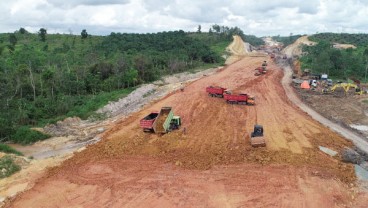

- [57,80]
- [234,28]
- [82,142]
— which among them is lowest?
[82,142]

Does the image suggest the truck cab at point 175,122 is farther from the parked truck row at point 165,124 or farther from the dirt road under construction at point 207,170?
the dirt road under construction at point 207,170

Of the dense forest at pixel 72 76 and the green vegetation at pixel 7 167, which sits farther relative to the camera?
the dense forest at pixel 72 76

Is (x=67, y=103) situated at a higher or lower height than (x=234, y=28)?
lower

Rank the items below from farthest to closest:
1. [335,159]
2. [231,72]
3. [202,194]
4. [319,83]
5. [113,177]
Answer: [231,72] → [319,83] → [335,159] → [113,177] → [202,194]

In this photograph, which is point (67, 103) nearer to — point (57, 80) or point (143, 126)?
point (57, 80)

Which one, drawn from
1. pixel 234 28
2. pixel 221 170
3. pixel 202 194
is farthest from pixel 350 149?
pixel 234 28

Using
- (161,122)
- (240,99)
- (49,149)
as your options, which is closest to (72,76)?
(49,149)

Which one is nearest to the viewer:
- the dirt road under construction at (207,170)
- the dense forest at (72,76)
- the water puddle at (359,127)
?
the dirt road under construction at (207,170)

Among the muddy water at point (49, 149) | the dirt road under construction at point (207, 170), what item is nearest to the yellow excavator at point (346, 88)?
the dirt road under construction at point (207, 170)
